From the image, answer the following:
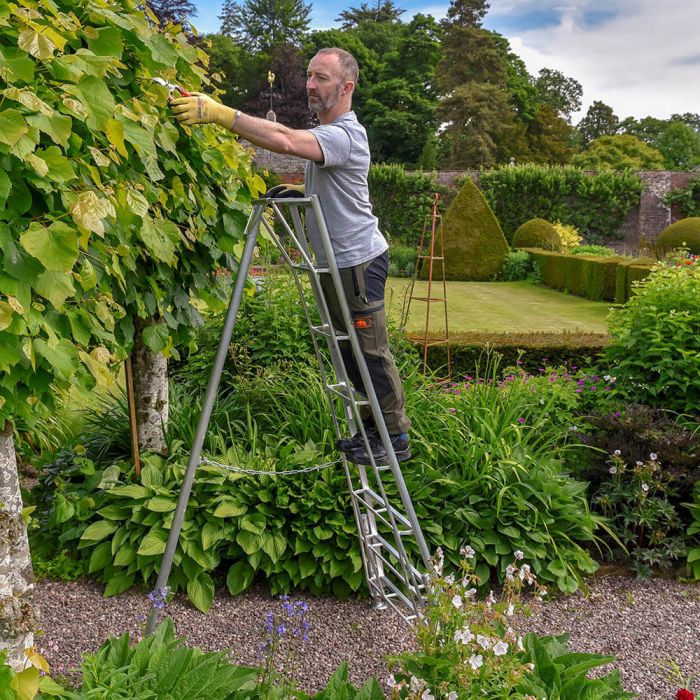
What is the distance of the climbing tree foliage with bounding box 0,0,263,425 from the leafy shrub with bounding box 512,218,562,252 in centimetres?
1799

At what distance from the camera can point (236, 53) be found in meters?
44.1

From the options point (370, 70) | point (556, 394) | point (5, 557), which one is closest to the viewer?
point (5, 557)

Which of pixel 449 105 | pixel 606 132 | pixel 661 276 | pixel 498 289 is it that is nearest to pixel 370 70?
pixel 449 105

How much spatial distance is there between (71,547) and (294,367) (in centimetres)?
181

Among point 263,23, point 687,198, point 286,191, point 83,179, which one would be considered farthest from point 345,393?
point 263,23

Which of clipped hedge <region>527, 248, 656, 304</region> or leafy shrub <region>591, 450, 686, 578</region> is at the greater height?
clipped hedge <region>527, 248, 656, 304</region>

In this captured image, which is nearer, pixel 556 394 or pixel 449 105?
pixel 556 394

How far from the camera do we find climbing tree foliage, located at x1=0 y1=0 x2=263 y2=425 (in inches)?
69.1

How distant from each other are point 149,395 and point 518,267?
15.9 metres

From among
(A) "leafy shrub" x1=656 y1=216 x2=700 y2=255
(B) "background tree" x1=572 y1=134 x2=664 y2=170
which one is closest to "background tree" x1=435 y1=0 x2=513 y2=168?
(B) "background tree" x1=572 y1=134 x2=664 y2=170

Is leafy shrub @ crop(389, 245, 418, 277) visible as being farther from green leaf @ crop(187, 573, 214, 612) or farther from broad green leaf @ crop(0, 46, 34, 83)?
broad green leaf @ crop(0, 46, 34, 83)

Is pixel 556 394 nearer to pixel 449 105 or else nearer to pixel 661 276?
pixel 661 276

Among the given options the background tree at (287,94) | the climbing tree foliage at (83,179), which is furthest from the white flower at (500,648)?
the background tree at (287,94)

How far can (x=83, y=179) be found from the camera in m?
2.17
